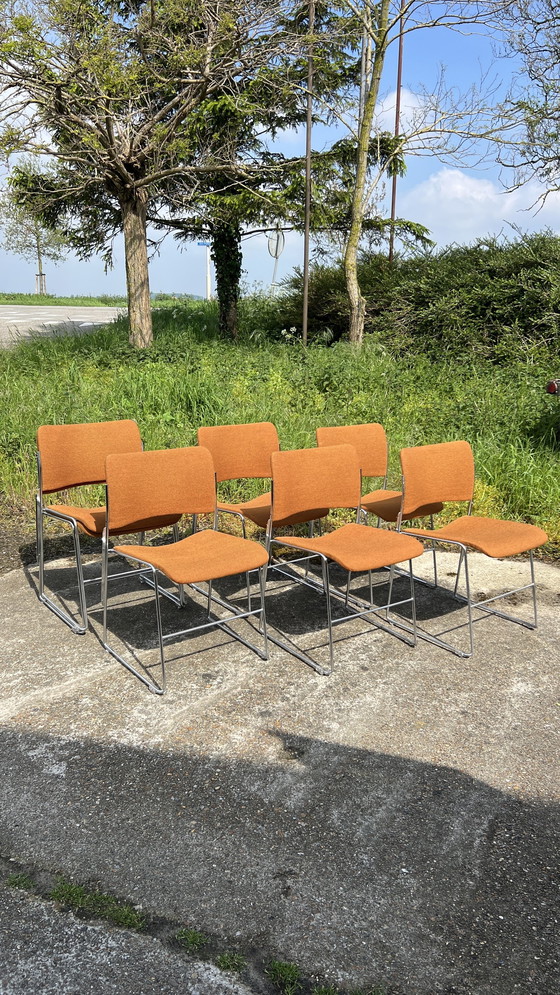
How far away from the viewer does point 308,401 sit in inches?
336

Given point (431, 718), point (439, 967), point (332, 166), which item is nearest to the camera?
point (439, 967)

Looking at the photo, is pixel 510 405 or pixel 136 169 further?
pixel 136 169

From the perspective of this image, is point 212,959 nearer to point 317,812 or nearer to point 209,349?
point 317,812

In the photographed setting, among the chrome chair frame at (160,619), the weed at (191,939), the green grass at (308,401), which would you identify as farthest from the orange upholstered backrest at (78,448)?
the weed at (191,939)

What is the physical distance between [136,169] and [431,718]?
1049 cm

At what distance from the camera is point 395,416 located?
8211 millimetres

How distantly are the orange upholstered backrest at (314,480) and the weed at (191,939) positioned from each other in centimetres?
235

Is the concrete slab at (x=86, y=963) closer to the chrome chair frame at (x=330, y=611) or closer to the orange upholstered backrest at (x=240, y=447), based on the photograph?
the chrome chair frame at (x=330, y=611)

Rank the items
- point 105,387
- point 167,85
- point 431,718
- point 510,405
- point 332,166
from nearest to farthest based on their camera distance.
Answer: point 431,718 < point 510,405 < point 105,387 < point 167,85 < point 332,166

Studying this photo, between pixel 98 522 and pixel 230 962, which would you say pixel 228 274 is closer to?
pixel 98 522

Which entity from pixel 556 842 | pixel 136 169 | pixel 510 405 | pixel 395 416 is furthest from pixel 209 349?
pixel 556 842

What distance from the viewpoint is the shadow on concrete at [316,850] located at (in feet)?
6.50

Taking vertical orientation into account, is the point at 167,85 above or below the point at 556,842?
above

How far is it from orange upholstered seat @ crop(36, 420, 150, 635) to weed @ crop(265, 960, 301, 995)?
281cm
